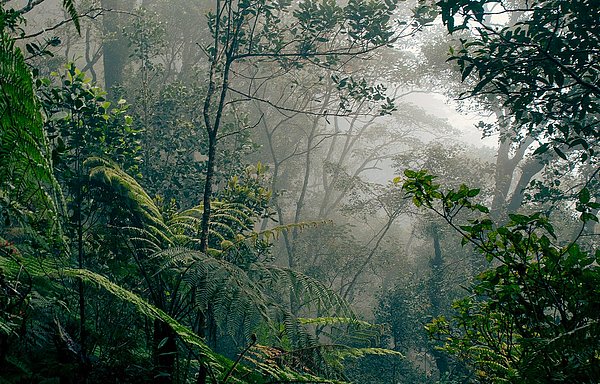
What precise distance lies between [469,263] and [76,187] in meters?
14.3

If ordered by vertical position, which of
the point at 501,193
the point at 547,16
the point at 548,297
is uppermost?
the point at 501,193

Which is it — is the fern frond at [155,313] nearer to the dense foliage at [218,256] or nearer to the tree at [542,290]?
the dense foliage at [218,256]

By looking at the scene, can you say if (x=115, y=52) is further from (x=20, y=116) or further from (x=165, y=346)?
(x=20, y=116)

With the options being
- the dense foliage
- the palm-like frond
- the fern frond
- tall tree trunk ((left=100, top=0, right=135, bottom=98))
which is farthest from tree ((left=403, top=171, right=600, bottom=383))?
tall tree trunk ((left=100, top=0, right=135, bottom=98))

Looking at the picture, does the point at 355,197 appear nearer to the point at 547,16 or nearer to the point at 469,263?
the point at 469,263

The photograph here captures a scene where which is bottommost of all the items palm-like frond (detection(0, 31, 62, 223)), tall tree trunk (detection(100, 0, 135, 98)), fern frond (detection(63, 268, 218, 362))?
fern frond (detection(63, 268, 218, 362))

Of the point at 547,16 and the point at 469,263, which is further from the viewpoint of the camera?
the point at 469,263

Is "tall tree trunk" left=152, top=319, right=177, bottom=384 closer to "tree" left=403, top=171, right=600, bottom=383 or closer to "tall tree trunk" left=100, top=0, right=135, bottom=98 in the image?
"tree" left=403, top=171, right=600, bottom=383

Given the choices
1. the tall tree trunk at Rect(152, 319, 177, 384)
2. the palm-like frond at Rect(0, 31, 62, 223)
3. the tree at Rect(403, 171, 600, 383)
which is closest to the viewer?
the palm-like frond at Rect(0, 31, 62, 223)

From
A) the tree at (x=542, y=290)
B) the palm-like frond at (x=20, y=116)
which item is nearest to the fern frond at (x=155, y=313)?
the palm-like frond at (x=20, y=116)

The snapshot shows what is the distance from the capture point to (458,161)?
15078 millimetres

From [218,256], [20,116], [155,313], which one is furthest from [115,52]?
[20,116]

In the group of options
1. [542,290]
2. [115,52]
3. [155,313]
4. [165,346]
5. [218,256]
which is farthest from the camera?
[115,52]

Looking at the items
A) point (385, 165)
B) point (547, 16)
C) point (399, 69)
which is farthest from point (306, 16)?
point (385, 165)
